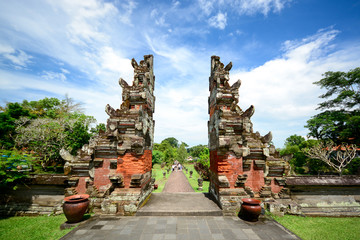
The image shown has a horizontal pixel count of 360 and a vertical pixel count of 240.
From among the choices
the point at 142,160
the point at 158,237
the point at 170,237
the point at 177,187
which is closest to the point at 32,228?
the point at 142,160

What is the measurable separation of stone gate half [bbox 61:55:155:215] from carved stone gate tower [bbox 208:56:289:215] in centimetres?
326

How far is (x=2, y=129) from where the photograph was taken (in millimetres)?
14375

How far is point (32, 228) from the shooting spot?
4.91 m

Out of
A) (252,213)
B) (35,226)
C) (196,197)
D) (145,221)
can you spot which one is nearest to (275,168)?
(252,213)

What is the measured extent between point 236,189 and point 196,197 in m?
2.06

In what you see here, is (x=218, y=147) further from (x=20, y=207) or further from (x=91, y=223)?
(x=20, y=207)

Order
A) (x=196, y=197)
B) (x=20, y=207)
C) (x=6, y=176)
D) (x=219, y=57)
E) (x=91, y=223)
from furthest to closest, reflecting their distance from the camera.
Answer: (x=219, y=57) → (x=196, y=197) → (x=20, y=207) → (x=6, y=176) → (x=91, y=223)

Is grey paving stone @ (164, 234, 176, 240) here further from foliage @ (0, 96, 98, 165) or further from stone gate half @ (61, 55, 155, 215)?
foliage @ (0, 96, 98, 165)

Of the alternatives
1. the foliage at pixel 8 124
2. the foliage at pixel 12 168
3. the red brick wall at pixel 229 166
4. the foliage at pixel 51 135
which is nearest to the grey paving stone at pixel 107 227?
the red brick wall at pixel 229 166

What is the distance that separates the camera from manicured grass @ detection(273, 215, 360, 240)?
446 centimetres

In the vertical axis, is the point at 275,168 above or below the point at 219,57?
below

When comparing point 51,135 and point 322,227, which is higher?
point 51,135

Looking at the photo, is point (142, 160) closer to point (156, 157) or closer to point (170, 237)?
point (170, 237)

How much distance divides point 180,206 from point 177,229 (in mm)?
1468
